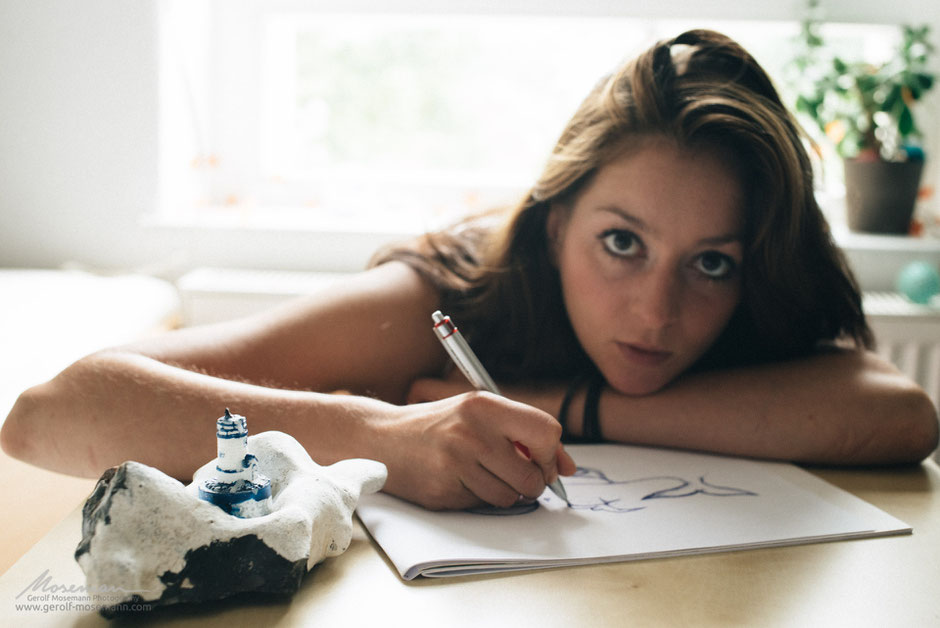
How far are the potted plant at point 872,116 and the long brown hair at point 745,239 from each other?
0.97 m

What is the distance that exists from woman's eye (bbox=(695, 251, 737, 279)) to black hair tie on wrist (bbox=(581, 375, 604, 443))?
18cm

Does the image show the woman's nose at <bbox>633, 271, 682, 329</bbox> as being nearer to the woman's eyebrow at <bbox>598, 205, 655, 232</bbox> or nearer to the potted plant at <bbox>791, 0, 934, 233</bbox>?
the woman's eyebrow at <bbox>598, 205, 655, 232</bbox>

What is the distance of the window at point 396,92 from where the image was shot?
197 centimetres

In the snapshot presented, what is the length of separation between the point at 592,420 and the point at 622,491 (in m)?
0.17

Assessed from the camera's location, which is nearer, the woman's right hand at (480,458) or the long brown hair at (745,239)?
the woman's right hand at (480,458)

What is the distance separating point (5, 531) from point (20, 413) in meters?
0.11

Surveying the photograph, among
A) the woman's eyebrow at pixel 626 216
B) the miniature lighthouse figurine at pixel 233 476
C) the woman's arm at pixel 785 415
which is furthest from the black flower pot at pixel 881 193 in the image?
the miniature lighthouse figurine at pixel 233 476

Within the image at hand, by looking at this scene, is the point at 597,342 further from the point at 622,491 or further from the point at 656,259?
the point at 622,491

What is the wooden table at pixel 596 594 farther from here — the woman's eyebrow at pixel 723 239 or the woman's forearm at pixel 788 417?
the woman's eyebrow at pixel 723 239

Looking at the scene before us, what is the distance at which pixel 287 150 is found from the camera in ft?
6.95

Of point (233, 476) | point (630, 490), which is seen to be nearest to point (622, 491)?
point (630, 490)

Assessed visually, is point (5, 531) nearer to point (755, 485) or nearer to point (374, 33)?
point (755, 485)

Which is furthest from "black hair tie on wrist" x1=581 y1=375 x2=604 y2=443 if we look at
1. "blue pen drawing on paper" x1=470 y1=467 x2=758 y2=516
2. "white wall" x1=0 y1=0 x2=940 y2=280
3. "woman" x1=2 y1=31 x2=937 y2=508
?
"white wall" x1=0 y1=0 x2=940 y2=280

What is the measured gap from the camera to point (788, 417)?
2.65ft
